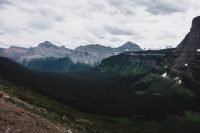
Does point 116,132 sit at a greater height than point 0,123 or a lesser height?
lesser

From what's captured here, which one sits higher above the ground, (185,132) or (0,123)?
(0,123)

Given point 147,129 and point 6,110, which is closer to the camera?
point 6,110

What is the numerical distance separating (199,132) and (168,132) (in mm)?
22022

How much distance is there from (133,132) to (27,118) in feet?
425

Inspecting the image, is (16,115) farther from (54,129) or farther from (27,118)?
(54,129)

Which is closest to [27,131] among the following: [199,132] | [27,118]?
[27,118]

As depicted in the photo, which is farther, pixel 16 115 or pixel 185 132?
pixel 185 132

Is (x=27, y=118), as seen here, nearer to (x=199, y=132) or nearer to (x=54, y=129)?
(x=54, y=129)

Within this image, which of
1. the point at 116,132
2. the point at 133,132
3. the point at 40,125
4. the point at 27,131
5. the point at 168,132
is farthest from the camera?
the point at 168,132

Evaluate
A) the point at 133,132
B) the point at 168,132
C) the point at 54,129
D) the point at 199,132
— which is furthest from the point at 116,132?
the point at 54,129

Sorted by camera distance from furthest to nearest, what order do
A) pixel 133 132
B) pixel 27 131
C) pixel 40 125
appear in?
pixel 133 132 < pixel 40 125 < pixel 27 131

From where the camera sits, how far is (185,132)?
19662 cm

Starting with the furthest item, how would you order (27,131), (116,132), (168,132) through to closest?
(168,132) < (116,132) < (27,131)

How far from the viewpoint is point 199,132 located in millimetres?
199875
